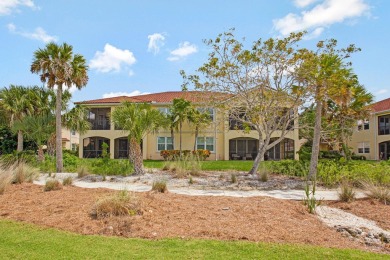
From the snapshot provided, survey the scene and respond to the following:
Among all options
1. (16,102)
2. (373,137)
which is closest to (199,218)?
(16,102)

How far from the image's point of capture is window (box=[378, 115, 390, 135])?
1512 inches

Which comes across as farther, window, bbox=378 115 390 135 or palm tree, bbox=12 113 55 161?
window, bbox=378 115 390 135

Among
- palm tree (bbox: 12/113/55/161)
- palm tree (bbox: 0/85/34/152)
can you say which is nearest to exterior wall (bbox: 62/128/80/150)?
palm tree (bbox: 0/85/34/152)

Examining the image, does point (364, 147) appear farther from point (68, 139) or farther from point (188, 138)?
point (68, 139)

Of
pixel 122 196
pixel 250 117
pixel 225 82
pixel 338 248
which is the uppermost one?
pixel 225 82

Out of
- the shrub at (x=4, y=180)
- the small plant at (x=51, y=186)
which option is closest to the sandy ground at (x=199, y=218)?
the shrub at (x=4, y=180)

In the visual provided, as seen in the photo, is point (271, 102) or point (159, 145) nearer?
point (271, 102)

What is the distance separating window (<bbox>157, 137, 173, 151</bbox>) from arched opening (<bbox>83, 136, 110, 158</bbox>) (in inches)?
235

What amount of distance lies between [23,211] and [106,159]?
1018cm

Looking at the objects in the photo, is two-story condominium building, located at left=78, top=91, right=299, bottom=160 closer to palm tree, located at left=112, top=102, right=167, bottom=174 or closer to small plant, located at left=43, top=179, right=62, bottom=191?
palm tree, located at left=112, top=102, right=167, bottom=174

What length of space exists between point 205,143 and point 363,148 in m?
21.5

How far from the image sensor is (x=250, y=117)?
56.2 feet

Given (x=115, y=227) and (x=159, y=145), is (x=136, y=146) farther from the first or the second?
(x=159, y=145)

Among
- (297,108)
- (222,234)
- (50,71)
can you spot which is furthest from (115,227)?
(50,71)
